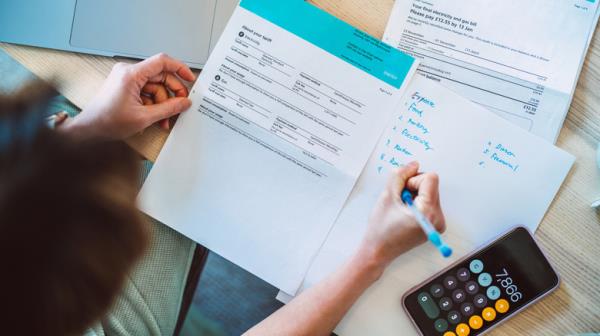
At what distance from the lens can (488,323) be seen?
1.69 feet

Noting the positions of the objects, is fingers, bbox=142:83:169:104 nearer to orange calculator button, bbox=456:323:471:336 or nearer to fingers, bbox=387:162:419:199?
fingers, bbox=387:162:419:199

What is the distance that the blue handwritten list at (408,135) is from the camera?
1.76ft

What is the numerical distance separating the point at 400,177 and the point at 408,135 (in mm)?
58

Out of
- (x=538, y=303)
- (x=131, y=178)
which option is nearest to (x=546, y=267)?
(x=538, y=303)

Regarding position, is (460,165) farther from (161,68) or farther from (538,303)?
(161,68)

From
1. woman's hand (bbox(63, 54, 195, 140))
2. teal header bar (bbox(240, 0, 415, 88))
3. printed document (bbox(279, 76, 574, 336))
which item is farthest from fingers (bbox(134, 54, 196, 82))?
printed document (bbox(279, 76, 574, 336))

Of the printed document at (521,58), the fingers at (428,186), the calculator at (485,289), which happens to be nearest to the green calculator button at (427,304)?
the calculator at (485,289)

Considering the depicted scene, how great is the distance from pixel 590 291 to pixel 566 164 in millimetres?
160

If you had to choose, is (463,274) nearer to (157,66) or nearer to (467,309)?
(467,309)

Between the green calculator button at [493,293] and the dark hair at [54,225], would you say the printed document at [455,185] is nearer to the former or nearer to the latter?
the green calculator button at [493,293]

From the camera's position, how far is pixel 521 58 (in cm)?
54

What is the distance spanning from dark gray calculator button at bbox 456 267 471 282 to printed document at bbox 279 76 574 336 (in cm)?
2

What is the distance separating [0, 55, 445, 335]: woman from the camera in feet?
1.09

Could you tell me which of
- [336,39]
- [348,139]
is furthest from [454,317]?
[336,39]
